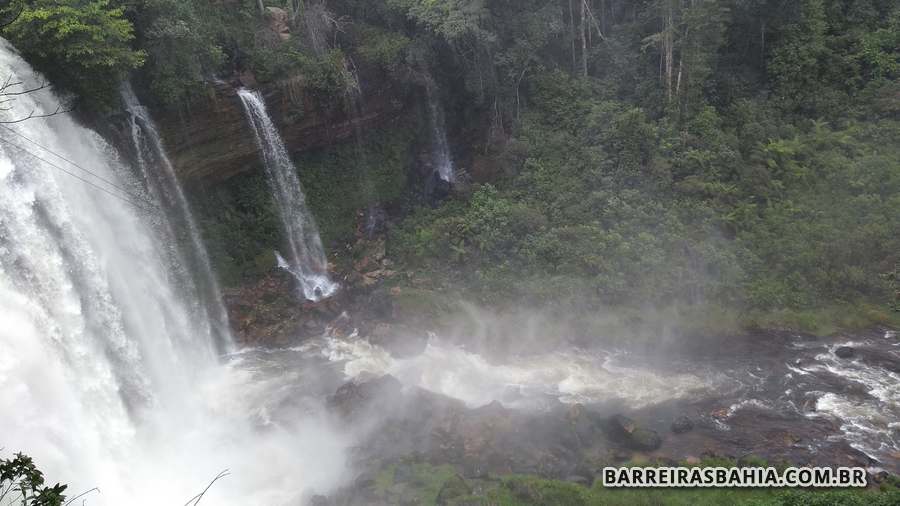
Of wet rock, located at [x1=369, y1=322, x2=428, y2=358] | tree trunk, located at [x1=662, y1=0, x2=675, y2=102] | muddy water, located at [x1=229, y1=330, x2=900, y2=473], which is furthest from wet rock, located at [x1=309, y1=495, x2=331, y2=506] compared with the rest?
tree trunk, located at [x1=662, y1=0, x2=675, y2=102]

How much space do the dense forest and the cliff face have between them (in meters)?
0.56

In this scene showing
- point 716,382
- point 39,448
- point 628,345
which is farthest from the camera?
point 628,345

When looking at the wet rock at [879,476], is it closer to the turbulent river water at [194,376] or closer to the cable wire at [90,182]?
the turbulent river water at [194,376]

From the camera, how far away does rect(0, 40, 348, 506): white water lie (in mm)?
13391

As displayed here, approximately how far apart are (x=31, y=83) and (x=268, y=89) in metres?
7.71

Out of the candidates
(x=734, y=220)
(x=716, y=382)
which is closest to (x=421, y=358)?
(x=716, y=382)

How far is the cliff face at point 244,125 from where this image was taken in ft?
66.3

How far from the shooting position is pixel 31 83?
1569cm

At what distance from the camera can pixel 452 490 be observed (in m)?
14.5

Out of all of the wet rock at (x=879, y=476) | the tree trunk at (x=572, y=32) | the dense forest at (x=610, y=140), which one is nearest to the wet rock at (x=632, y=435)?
the wet rock at (x=879, y=476)

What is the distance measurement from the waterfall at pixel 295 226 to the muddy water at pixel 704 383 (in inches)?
119

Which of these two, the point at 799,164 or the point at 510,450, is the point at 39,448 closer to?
the point at 510,450

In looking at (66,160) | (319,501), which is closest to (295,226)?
(66,160)

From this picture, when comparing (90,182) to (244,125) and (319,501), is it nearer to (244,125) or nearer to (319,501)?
(244,125)
